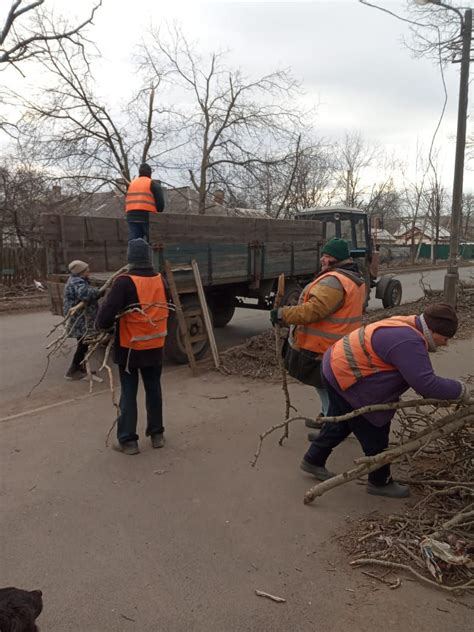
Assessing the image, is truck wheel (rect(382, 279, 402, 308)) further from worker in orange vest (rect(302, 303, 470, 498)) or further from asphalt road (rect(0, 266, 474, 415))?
worker in orange vest (rect(302, 303, 470, 498))

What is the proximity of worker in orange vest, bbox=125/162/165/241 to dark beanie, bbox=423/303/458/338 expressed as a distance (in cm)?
437

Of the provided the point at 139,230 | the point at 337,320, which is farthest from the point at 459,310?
the point at 337,320

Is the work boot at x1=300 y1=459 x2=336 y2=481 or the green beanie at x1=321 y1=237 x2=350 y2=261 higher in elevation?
the green beanie at x1=321 y1=237 x2=350 y2=261

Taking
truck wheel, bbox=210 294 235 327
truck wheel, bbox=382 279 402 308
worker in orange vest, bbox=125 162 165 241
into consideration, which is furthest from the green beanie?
truck wheel, bbox=382 279 402 308

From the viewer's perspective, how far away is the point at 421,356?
2820 millimetres

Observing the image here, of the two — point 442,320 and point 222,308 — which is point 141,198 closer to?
point 222,308

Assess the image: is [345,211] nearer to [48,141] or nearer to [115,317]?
[115,317]

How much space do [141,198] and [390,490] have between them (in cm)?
482

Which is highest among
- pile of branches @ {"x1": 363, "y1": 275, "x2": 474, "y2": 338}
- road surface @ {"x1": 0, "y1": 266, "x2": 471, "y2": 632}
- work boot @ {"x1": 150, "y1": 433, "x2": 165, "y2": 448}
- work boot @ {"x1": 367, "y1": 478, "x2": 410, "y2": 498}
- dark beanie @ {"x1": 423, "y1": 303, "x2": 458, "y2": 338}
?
dark beanie @ {"x1": 423, "y1": 303, "x2": 458, "y2": 338}

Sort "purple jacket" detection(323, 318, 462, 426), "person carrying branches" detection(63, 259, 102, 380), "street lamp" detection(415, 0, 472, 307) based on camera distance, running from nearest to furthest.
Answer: "purple jacket" detection(323, 318, 462, 426)
"person carrying branches" detection(63, 259, 102, 380)
"street lamp" detection(415, 0, 472, 307)

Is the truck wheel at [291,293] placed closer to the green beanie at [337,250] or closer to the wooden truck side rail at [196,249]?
the wooden truck side rail at [196,249]

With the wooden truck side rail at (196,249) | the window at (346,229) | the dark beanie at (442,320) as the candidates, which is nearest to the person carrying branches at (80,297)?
the wooden truck side rail at (196,249)

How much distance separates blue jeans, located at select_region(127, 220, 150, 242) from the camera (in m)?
6.46

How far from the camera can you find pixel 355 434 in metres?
3.29
